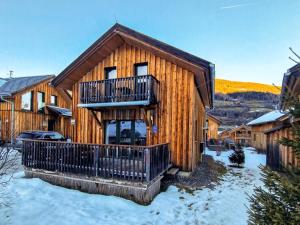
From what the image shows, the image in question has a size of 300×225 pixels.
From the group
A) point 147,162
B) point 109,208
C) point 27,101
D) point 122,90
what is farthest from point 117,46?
point 27,101

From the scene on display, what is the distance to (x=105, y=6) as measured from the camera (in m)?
13.0

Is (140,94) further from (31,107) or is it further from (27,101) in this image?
(31,107)

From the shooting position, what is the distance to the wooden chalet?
367 inches

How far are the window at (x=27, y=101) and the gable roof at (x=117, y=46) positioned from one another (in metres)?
9.94

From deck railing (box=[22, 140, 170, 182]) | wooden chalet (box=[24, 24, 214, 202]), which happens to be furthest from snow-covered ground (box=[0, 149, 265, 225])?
wooden chalet (box=[24, 24, 214, 202])

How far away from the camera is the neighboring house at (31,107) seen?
1872 cm

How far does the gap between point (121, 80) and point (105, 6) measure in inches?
253

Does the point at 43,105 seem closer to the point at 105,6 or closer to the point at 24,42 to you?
the point at 24,42

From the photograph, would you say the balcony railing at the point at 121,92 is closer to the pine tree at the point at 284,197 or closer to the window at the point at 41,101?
the pine tree at the point at 284,197

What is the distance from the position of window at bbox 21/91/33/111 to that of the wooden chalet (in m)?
10.6

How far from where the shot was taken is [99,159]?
7.02 m

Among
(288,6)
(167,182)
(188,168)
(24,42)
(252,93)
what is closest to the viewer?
(167,182)

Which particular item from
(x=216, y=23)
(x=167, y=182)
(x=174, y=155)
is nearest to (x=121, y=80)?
(x=174, y=155)

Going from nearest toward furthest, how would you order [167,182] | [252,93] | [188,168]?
[167,182]
[188,168]
[252,93]
